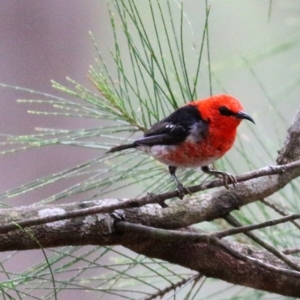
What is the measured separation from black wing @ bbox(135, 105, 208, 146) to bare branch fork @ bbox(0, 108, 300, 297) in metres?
0.18

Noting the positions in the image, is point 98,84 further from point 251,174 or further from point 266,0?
point 266,0

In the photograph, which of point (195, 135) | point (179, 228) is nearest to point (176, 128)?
point (195, 135)

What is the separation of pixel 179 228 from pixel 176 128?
267mm

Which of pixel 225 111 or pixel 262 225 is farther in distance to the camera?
pixel 225 111

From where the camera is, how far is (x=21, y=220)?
26.7 inches

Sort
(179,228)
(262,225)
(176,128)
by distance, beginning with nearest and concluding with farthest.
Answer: (262,225)
(179,228)
(176,128)

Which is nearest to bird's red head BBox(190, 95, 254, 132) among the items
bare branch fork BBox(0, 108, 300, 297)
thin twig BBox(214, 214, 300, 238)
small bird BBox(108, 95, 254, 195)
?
small bird BBox(108, 95, 254, 195)

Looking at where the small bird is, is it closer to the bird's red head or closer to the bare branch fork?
the bird's red head

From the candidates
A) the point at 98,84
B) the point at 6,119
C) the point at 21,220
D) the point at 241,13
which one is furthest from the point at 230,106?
the point at 241,13

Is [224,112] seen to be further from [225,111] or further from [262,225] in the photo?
[262,225]

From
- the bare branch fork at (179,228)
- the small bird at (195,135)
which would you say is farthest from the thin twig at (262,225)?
the small bird at (195,135)

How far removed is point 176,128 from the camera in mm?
1030

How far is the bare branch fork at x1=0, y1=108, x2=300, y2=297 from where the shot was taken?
680 millimetres

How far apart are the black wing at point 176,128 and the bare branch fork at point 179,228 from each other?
0.59 feet
